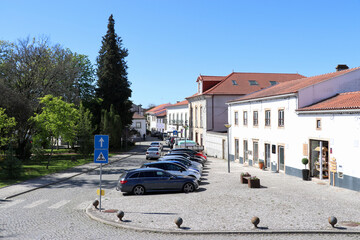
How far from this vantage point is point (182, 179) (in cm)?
1934

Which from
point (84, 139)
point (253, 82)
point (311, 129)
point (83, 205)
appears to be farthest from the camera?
point (253, 82)

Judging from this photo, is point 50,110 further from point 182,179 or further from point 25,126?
point 182,179

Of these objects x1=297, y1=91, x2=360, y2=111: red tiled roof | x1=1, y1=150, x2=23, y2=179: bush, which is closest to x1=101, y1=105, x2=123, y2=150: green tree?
x1=1, y1=150, x2=23, y2=179: bush

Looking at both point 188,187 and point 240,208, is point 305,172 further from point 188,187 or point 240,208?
point 240,208

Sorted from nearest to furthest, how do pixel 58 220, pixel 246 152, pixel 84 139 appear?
pixel 58 220 < pixel 246 152 < pixel 84 139

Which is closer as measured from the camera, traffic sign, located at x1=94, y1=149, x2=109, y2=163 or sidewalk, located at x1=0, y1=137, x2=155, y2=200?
traffic sign, located at x1=94, y1=149, x2=109, y2=163

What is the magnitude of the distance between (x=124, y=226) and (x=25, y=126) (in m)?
29.1

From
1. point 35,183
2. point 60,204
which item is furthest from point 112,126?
point 60,204

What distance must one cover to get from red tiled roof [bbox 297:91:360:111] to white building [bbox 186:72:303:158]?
23111mm

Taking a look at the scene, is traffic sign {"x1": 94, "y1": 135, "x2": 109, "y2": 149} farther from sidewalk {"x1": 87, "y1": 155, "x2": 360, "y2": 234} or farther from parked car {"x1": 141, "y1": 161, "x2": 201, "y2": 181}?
parked car {"x1": 141, "y1": 161, "x2": 201, "y2": 181}

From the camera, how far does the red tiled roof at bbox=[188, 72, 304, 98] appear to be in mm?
51344

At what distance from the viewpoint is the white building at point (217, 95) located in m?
51.1

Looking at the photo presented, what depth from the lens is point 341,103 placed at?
21406mm

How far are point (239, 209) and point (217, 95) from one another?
37.6 metres
